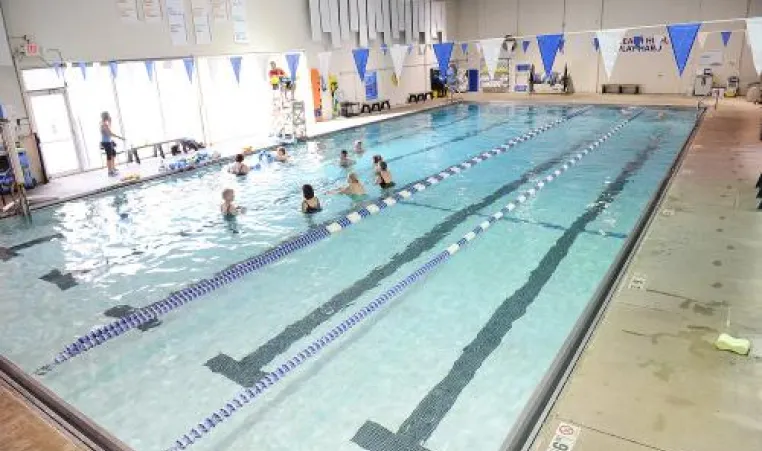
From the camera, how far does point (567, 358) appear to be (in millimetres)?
4164

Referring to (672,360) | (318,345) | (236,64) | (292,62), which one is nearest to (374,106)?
(292,62)

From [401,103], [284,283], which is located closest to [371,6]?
[401,103]

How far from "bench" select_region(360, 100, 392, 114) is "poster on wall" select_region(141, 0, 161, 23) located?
29.2 feet

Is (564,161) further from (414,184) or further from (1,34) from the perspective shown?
(1,34)

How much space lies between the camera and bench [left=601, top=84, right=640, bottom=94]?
2264 centimetres

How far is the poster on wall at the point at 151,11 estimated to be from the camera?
13.2 m

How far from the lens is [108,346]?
5.11m

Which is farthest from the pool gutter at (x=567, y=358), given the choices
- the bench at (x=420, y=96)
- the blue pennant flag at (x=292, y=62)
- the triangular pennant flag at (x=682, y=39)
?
the bench at (x=420, y=96)

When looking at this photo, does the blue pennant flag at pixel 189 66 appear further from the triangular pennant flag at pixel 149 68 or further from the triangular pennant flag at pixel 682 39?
the triangular pennant flag at pixel 682 39

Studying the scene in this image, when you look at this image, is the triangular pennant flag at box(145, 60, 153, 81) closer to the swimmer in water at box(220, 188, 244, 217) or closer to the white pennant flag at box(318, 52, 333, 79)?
the white pennant flag at box(318, 52, 333, 79)

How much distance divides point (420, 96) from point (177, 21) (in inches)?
489

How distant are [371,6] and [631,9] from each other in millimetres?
10990

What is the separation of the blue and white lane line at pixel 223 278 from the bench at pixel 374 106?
1062cm

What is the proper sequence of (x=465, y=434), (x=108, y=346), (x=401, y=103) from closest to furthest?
1. (x=465, y=434)
2. (x=108, y=346)
3. (x=401, y=103)
